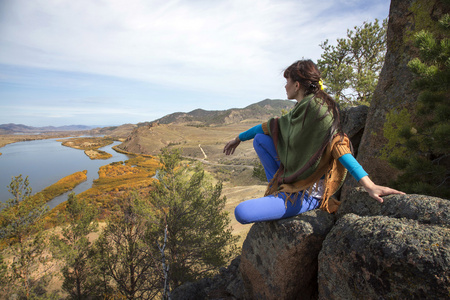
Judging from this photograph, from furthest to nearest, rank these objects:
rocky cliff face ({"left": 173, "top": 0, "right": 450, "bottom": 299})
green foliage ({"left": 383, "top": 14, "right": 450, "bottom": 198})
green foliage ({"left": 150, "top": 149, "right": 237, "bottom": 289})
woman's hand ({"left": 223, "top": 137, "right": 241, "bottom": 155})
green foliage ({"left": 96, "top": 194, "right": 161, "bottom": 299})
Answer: green foliage ({"left": 150, "top": 149, "right": 237, "bottom": 289})
green foliage ({"left": 96, "top": 194, "right": 161, "bottom": 299})
woman's hand ({"left": 223, "top": 137, "right": 241, "bottom": 155})
green foliage ({"left": 383, "top": 14, "right": 450, "bottom": 198})
rocky cliff face ({"left": 173, "top": 0, "right": 450, "bottom": 299})

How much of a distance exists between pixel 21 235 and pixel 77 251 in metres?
2.64

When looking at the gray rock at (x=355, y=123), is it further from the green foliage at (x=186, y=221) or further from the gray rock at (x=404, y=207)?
the green foliage at (x=186, y=221)

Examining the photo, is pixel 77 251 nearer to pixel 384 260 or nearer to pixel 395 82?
pixel 384 260

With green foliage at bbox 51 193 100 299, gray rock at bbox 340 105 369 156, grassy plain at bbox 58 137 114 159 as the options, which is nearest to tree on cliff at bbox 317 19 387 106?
gray rock at bbox 340 105 369 156

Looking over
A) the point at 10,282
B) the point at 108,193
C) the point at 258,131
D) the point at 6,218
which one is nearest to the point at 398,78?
the point at 258,131

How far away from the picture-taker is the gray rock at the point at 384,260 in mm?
1614

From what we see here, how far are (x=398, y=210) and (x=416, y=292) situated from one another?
0.85m

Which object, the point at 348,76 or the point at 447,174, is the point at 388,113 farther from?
the point at 348,76

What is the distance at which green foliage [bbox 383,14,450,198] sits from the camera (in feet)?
9.97

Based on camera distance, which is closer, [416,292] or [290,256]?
[416,292]

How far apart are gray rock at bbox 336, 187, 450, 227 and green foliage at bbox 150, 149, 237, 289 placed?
782cm

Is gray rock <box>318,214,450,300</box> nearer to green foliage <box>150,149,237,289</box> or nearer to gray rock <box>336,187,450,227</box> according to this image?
gray rock <box>336,187,450,227</box>

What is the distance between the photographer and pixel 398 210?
90.4 inches

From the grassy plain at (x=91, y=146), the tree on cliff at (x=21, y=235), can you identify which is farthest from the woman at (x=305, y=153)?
the grassy plain at (x=91, y=146)
